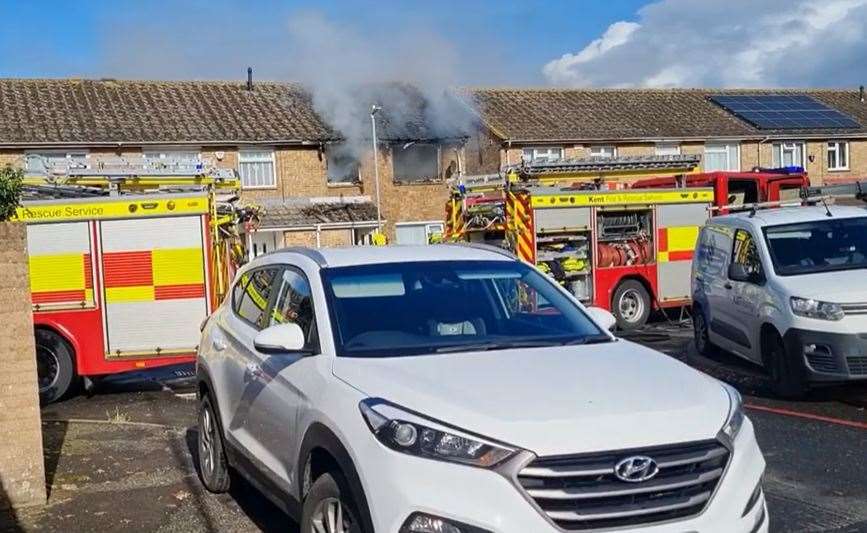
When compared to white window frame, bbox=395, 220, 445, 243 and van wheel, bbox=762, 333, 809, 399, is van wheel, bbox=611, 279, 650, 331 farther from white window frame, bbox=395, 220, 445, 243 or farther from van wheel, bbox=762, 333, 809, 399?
white window frame, bbox=395, 220, 445, 243

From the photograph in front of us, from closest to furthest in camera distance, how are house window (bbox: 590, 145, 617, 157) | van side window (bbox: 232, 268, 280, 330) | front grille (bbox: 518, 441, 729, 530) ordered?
front grille (bbox: 518, 441, 729, 530)
van side window (bbox: 232, 268, 280, 330)
house window (bbox: 590, 145, 617, 157)

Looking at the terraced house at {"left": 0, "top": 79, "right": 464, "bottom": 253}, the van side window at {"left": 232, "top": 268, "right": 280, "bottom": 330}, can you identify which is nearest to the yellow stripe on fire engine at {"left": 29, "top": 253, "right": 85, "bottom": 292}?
the van side window at {"left": 232, "top": 268, "right": 280, "bottom": 330}

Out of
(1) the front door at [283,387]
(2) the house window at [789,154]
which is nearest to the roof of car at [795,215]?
(1) the front door at [283,387]

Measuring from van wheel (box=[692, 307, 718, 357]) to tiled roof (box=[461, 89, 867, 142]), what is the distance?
18814mm

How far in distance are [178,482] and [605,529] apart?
13.8ft

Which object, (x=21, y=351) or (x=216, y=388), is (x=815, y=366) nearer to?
(x=216, y=388)

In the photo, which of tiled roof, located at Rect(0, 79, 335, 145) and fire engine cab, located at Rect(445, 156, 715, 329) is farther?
tiled roof, located at Rect(0, 79, 335, 145)

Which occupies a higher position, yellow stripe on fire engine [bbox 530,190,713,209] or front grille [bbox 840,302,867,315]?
yellow stripe on fire engine [bbox 530,190,713,209]

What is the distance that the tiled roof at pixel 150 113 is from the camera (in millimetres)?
26891

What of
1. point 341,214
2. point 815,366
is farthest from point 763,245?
point 341,214

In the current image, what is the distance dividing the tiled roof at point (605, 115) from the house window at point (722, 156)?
48 cm

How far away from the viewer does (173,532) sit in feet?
18.8

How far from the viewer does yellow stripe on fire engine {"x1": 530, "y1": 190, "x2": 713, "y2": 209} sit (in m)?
16.1

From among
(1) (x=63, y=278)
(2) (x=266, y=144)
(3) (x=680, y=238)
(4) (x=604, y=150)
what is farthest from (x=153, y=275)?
(4) (x=604, y=150)
